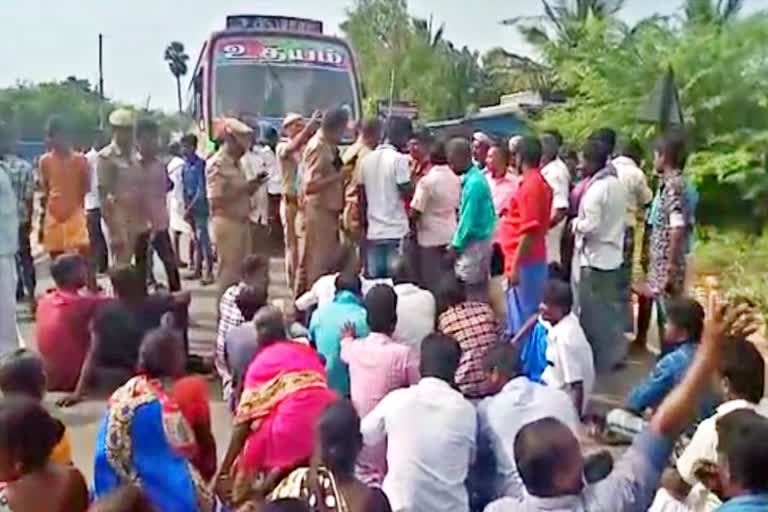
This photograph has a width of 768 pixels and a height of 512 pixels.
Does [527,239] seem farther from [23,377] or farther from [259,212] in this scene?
[259,212]

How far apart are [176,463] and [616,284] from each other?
15.0 ft

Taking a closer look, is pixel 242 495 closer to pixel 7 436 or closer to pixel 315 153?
pixel 7 436

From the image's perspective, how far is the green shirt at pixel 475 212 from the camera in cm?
818

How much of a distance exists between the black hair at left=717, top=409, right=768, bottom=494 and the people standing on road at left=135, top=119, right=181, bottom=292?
6.19 m

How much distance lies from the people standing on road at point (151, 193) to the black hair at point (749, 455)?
244 inches

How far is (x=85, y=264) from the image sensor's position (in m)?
7.86

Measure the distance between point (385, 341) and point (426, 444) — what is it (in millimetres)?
1032

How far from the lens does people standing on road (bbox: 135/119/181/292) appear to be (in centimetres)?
930

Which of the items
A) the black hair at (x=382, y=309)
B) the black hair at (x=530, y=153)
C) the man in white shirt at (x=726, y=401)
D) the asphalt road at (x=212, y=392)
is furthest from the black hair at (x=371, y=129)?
the man in white shirt at (x=726, y=401)

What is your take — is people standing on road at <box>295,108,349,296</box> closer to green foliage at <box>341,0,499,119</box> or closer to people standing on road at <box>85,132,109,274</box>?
people standing on road at <box>85,132,109,274</box>

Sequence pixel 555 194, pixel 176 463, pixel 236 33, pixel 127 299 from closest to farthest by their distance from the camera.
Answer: pixel 176 463
pixel 127 299
pixel 555 194
pixel 236 33

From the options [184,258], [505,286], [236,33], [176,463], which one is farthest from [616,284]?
[236,33]

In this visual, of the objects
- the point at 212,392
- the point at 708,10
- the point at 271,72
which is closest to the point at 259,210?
the point at 271,72

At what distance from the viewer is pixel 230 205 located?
9047 millimetres
